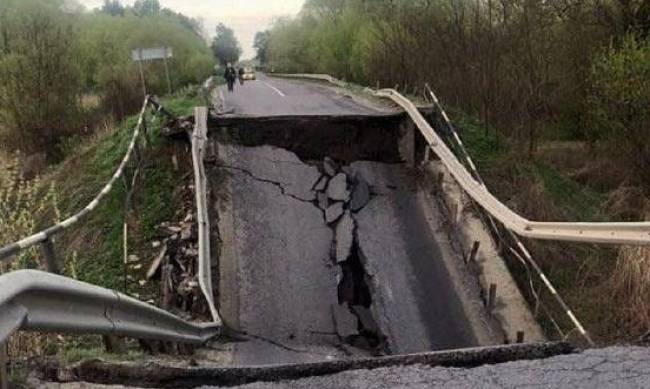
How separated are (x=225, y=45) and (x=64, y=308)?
138m

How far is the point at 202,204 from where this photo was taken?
35.0 feet

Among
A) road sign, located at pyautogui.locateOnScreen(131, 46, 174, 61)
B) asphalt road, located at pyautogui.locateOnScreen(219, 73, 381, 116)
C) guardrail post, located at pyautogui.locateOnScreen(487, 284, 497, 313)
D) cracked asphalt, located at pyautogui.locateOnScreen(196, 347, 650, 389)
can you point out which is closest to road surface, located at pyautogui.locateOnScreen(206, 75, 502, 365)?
guardrail post, located at pyautogui.locateOnScreen(487, 284, 497, 313)

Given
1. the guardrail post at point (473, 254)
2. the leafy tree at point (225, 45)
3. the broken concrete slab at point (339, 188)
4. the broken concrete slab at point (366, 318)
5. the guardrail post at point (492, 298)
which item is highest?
the leafy tree at point (225, 45)

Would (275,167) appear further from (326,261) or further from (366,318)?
(366,318)

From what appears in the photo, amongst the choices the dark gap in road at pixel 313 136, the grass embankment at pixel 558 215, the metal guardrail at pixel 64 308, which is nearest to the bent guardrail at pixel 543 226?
the grass embankment at pixel 558 215

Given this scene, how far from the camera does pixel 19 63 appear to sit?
24.8m

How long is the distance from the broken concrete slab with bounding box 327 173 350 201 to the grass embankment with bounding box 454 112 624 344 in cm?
304

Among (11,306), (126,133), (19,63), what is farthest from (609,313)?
(19,63)

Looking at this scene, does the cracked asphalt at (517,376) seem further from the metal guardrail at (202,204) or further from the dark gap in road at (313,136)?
the dark gap in road at (313,136)

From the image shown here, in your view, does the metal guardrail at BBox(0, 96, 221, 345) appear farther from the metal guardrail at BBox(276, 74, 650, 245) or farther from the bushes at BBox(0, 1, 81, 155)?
the bushes at BBox(0, 1, 81, 155)

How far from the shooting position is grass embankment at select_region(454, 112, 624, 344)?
8.43m

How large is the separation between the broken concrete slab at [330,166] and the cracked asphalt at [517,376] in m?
9.97

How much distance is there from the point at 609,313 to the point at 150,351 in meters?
5.28

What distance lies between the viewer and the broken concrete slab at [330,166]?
13.6m
